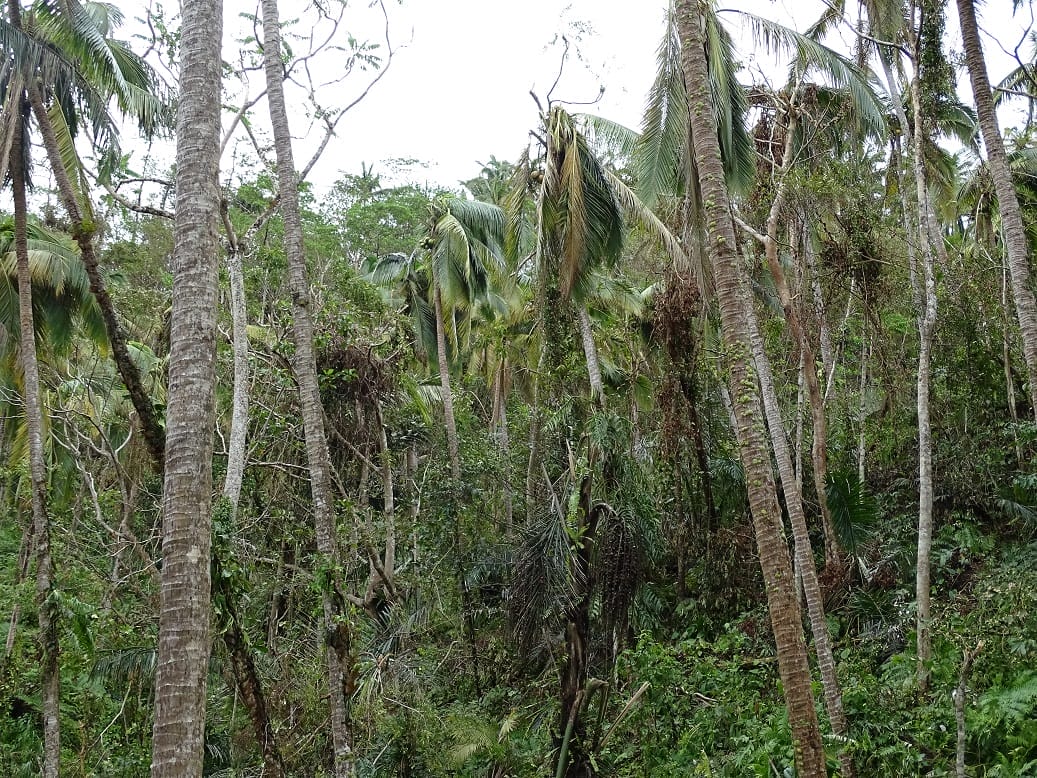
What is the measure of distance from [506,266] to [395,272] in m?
3.67

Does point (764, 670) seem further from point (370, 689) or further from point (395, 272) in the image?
point (395, 272)

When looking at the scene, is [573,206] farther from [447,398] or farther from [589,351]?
[447,398]

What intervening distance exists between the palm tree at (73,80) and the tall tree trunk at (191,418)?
15.6 ft

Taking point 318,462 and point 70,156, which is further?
point 70,156

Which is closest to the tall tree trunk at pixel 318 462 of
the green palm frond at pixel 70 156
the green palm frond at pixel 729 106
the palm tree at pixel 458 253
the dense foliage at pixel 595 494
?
the dense foliage at pixel 595 494

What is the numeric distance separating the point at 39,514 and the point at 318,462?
4345 mm

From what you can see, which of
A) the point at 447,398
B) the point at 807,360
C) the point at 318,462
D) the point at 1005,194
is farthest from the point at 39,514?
the point at 1005,194

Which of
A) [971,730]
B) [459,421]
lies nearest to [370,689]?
[971,730]

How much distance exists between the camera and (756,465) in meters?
7.54

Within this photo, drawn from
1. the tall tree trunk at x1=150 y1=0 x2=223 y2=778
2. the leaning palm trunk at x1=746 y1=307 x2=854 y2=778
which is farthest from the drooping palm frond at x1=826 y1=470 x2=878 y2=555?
the tall tree trunk at x1=150 y1=0 x2=223 y2=778

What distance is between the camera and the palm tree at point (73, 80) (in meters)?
11.7

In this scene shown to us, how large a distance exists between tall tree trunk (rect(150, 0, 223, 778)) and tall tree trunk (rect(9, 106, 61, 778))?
6.63m

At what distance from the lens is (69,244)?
15.9m

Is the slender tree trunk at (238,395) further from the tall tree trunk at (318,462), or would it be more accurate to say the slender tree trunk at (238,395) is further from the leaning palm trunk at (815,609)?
the leaning palm trunk at (815,609)
